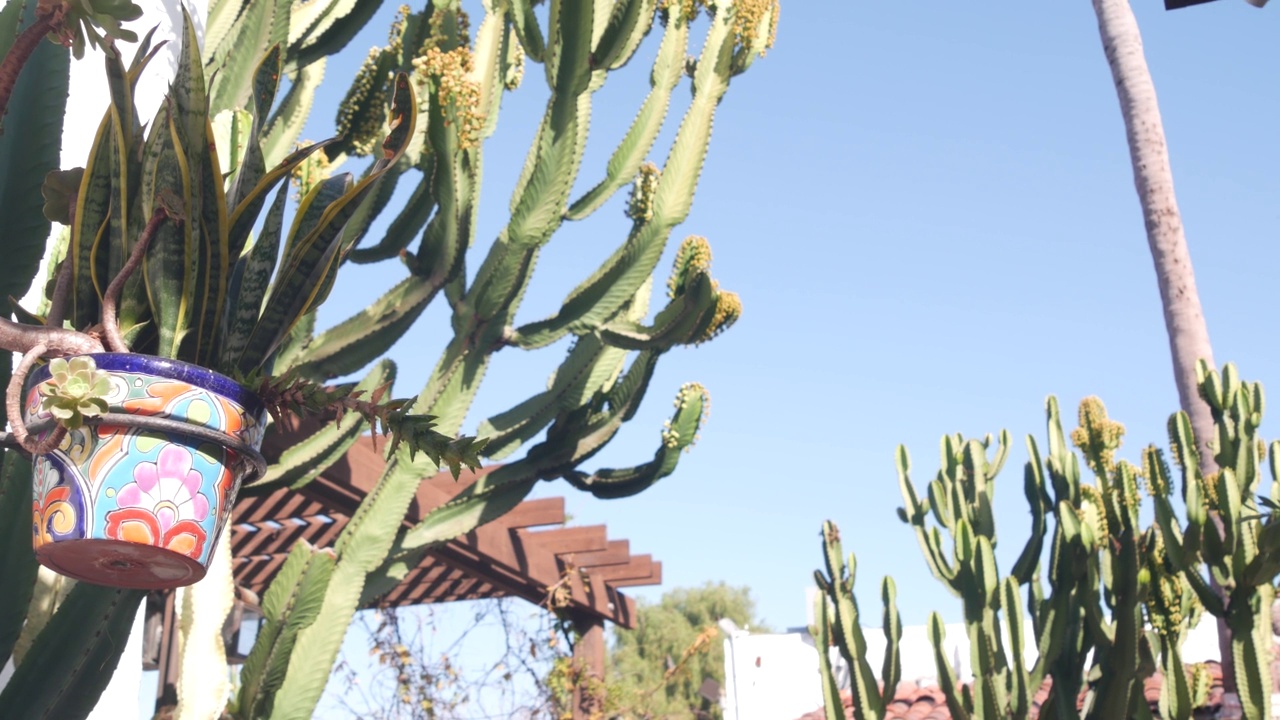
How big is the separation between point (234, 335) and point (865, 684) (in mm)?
5029

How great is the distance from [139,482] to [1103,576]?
208 inches

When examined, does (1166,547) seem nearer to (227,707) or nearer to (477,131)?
(477,131)

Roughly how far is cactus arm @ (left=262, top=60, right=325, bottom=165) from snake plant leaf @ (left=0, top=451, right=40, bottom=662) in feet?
8.71

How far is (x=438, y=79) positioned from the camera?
14.2ft

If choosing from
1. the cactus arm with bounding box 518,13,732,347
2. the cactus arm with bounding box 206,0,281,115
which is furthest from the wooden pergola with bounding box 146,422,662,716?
the cactus arm with bounding box 206,0,281,115

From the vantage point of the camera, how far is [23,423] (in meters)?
1.32

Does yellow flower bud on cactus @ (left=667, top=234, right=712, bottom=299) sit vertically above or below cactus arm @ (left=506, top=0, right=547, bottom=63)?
below

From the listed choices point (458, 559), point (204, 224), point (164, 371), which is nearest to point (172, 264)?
point (204, 224)

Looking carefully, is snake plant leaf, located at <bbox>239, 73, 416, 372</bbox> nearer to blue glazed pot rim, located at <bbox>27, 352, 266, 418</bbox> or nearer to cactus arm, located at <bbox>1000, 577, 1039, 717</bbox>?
blue glazed pot rim, located at <bbox>27, 352, 266, 418</bbox>

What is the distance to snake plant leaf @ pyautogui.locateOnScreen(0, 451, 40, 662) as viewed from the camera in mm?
1866

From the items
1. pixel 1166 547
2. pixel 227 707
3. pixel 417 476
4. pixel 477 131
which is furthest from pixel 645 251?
pixel 1166 547

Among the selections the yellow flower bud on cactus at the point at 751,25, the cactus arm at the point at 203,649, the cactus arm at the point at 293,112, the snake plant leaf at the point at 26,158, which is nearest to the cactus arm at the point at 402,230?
the cactus arm at the point at 293,112

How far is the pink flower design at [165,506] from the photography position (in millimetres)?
1273

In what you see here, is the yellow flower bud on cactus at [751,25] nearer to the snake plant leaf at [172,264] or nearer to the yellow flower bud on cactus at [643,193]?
the yellow flower bud on cactus at [643,193]
